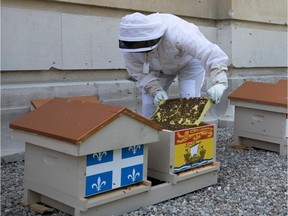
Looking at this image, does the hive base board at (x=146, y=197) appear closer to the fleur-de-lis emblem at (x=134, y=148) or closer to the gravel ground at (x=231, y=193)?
the gravel ground at (x=231, y=193)

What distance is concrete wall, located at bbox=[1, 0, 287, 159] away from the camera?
15.9 feet

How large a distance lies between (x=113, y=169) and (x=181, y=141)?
2.34 ft

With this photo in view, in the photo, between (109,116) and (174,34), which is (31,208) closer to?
(109,116)

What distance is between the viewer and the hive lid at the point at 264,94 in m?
4.98

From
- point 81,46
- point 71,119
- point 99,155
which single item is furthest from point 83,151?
point 81,46

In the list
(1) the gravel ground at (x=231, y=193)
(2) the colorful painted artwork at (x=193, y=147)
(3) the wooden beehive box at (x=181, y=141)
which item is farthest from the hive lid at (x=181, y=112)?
(1) the gravel ground at (x=231, y=193)

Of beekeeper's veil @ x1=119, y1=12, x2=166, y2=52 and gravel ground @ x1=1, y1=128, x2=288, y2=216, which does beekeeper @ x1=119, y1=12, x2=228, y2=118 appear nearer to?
beekeeper's veil @ x1=119, y1=12, x2=166, y2=52

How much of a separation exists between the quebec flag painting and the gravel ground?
275 millimetres

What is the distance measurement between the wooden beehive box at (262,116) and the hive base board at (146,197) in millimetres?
1424

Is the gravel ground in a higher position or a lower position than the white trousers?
lower

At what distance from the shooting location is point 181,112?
3.96m

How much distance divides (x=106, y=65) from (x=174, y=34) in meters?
2.13

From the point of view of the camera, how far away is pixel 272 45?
819 centimetres

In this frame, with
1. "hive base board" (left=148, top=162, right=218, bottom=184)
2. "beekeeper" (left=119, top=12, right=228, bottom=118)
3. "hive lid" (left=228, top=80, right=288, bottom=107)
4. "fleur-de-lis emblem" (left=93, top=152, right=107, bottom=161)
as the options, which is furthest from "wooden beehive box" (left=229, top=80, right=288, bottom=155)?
"fleur-de-lis emblem" (left=93, top=152, right=107, bottom=161)
